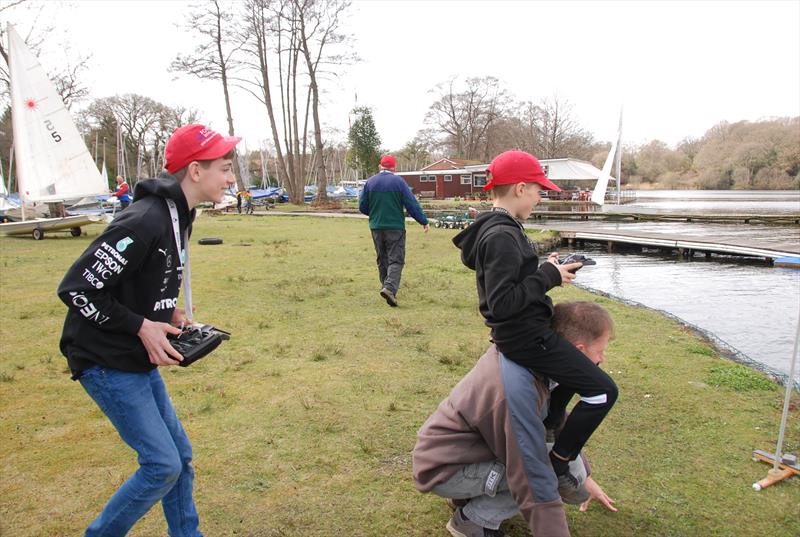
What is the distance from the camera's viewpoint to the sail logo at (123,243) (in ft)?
6.68

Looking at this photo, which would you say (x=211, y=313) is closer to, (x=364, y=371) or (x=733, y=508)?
(x=364, y=371)

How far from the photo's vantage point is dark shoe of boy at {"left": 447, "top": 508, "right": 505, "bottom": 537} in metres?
2.63

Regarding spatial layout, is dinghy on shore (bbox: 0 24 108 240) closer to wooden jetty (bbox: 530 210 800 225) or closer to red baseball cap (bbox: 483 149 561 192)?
red baseball cap (bbox: 483 149 561 192)

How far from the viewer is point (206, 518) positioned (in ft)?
9.41

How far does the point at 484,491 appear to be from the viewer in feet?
8.61

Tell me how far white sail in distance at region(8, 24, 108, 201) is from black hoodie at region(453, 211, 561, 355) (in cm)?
1709

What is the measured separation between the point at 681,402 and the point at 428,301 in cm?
439

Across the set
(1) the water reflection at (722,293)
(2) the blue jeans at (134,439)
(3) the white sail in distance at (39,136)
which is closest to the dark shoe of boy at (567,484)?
(2) the blue jeans at (134,439)

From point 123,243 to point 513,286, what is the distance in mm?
1600

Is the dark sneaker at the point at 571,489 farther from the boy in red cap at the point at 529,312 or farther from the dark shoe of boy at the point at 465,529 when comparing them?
the dark shoe of boy at the point at 465,529

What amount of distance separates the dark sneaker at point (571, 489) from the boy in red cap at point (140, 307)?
1.80 m

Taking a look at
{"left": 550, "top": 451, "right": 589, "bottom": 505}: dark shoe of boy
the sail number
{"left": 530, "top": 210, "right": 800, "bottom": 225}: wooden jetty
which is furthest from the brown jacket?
{"left": 530, "top": 210, "right": 800, "bottom": 225}: wooden jetty

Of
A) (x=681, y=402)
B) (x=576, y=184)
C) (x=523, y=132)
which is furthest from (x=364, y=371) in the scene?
(x=523, y=132)

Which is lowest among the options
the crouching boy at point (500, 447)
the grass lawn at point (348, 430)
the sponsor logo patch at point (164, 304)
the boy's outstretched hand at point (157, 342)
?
the grass lawn at point (348, 430)
